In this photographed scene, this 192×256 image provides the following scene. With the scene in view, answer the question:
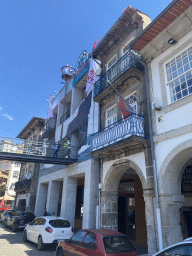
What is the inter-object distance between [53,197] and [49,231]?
24.1 feet

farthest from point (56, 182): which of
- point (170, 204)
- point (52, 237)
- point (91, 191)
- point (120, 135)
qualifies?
point (170, 204)

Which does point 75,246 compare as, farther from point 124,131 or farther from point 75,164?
point 75,164

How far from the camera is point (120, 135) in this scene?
28.6ft

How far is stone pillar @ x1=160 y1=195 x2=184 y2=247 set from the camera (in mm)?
6617

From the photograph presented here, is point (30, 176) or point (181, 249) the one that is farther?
point (30, 176)

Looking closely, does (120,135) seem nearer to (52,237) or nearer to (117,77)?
(117,77)

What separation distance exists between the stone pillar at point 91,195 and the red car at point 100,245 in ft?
13.2

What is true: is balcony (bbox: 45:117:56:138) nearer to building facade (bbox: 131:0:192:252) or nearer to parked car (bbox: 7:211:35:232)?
parked car (bbox: 7:211:35:232)

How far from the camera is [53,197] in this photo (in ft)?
53.7

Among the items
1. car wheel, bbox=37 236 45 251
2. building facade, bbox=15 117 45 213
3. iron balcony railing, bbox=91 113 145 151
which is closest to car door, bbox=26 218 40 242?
car wheel, bbox=37 236 45 251

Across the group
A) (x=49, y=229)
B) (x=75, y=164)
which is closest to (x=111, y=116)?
(x=75, y=164)

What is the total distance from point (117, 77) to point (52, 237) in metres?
8.27

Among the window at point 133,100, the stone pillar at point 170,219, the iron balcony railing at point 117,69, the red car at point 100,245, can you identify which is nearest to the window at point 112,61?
the iron balcony railing at point 117,69

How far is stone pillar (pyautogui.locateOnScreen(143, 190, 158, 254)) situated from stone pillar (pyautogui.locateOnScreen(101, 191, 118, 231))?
9.61 feet
